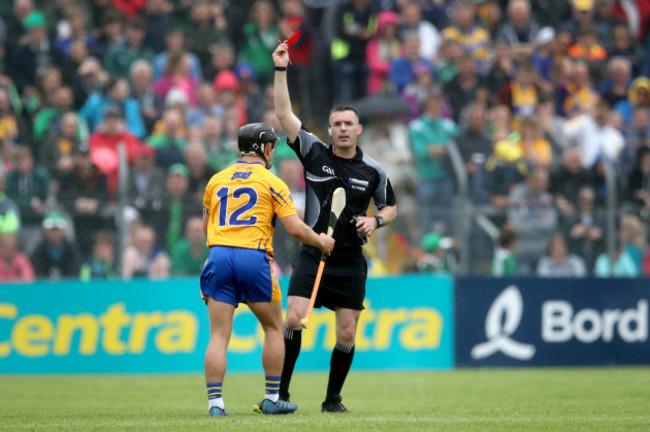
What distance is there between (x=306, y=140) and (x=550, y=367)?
25.3 ft

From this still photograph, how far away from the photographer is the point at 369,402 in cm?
975

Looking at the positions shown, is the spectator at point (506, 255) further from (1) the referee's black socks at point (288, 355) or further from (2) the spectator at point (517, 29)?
(1) the referee's black socks at point (288, 355)

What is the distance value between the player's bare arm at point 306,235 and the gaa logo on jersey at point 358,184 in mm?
677

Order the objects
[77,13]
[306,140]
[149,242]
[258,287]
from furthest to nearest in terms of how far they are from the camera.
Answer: [77,13]
[149,242]
[306,140]
[258,287]

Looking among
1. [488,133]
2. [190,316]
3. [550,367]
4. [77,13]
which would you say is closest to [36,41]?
[77,13]

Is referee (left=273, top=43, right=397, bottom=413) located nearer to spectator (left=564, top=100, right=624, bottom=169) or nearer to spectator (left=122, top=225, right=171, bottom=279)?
spectator (left=122, top=225, right=171, bottom=279)

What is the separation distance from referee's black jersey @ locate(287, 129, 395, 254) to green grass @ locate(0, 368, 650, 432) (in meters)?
1.43

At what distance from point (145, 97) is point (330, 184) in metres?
9.05


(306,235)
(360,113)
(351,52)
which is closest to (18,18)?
(351,52)

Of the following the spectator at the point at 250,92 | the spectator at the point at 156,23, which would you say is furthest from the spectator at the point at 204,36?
the spectator at the point at 250,92

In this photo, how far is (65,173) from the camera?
13.9 metres

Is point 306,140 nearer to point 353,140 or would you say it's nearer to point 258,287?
point 353,140

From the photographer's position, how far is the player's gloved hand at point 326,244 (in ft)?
26.5

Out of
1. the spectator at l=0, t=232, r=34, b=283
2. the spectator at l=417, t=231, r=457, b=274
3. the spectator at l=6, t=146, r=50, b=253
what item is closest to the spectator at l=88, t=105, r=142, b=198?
the spectator at l=6, t=146, r=50, b=253
